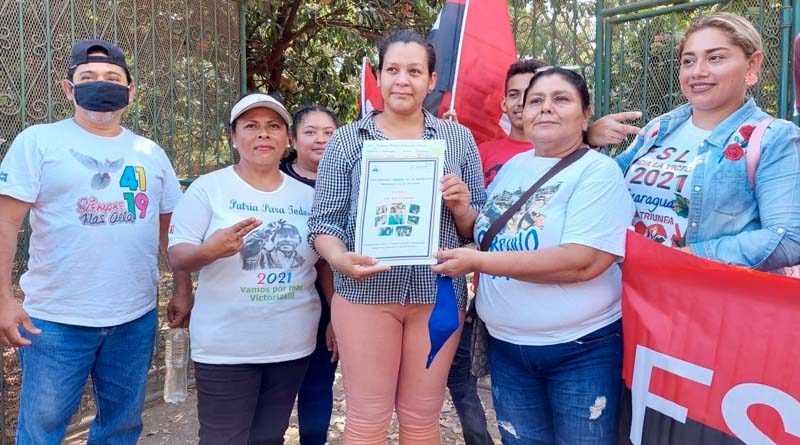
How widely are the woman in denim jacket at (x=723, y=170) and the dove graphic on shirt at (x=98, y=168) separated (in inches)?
84.9

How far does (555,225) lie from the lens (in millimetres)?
2100

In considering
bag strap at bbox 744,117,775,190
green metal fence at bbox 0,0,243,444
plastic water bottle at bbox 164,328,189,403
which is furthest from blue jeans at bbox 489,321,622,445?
green metal fence at bbox 0,0,243,444

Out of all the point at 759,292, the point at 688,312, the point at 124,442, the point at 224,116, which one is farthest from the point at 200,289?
the point at 224,116

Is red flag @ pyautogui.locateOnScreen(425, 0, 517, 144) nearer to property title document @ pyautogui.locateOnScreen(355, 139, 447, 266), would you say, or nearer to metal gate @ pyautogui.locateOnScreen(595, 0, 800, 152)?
metal gate @ pyautogui.locateOnScreen(595, 0, 800, 152)

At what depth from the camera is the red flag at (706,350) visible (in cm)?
178

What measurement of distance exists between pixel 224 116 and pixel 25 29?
64.5 inches

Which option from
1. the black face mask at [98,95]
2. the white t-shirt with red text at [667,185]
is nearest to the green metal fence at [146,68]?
the black face mask at [98,95]

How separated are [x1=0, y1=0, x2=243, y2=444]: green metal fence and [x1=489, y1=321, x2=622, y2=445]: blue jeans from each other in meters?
3.06

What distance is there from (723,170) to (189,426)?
3820mm

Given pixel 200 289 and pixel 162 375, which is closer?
pixel 200 289

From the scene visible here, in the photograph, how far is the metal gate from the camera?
3271 millimetres

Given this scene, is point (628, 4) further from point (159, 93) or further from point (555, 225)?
point (159, 93)

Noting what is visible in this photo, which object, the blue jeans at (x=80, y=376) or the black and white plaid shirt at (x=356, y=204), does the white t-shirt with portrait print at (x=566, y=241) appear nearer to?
the black and white plaid shirt at (x=356, y=204)

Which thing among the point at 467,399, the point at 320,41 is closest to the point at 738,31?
the point at 467,399
